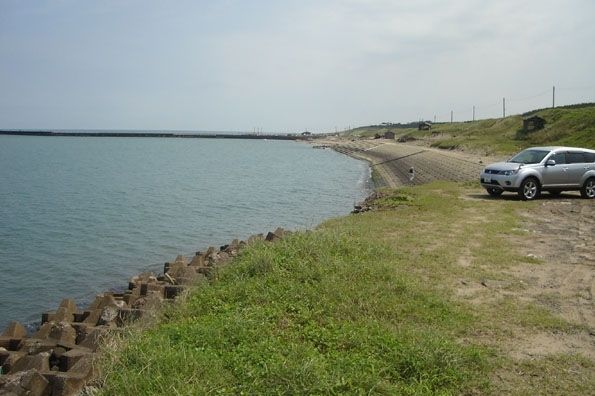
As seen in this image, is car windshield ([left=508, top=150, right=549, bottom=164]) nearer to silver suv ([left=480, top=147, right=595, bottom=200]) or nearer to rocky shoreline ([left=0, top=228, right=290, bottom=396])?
silver suv ([left=480, top=147, right=595, bottom=200])

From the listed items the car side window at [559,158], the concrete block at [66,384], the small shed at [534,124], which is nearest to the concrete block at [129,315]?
the concrete block at [66,384]

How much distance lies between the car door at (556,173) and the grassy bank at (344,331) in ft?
29.9

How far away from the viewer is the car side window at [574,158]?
1836cm

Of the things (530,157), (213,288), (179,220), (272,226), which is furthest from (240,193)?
(213,288)

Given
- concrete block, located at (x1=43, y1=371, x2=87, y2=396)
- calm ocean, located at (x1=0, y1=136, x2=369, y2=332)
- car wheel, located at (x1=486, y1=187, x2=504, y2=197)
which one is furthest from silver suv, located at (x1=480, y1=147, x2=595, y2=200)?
concrete block, located at (x1=43, y1=371, x2=87, y2=396)

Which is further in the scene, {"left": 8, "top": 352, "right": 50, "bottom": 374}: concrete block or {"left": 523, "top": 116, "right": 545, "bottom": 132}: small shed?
{"left": 523, "top": 116, "right": 545, "bottom": 132}: small shed

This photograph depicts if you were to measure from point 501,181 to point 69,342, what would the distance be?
15619 millimetres

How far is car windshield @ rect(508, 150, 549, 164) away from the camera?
1833 cm

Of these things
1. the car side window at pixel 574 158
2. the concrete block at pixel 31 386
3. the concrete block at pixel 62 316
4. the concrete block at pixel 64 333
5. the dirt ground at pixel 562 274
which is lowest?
the concrete block at pixel 62 316

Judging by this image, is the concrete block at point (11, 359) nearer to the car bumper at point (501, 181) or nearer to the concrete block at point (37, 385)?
the concrete block at point (37, 385)

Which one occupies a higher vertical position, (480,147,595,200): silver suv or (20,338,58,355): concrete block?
(480,147,595,200): silver suv

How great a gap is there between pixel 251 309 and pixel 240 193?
94.3ft

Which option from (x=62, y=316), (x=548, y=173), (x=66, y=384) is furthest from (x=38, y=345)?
(x=548, y=173)

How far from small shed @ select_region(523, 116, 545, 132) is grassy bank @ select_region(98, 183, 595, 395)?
43.1 metres
